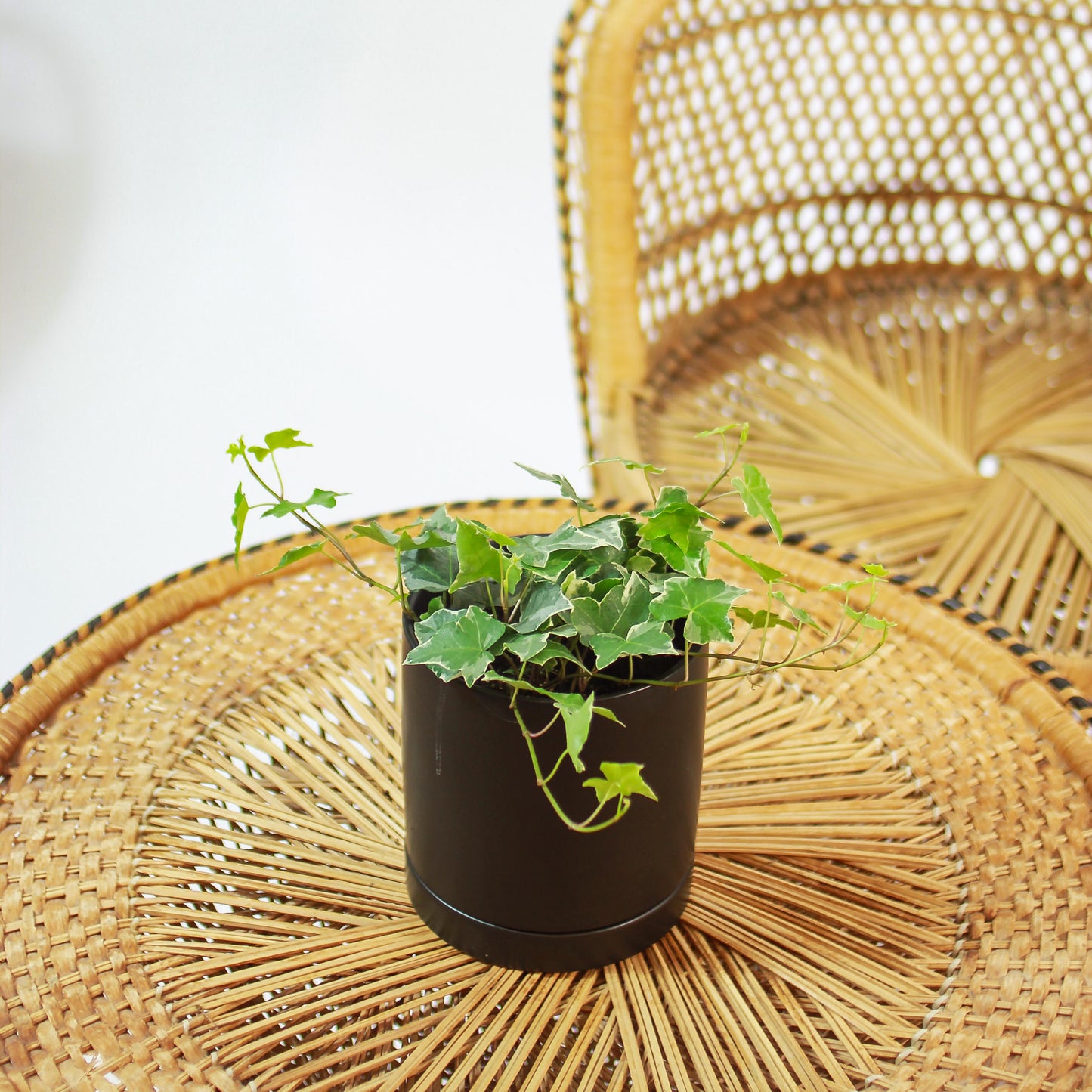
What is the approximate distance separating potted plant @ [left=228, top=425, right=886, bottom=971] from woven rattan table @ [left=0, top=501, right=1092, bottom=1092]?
0.16 ft

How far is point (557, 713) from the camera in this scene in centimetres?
55

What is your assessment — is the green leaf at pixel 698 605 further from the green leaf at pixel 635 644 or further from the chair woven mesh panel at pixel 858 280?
the chair woven mesh panel at pixel 858 280

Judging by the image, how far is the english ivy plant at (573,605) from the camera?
55 centimetres

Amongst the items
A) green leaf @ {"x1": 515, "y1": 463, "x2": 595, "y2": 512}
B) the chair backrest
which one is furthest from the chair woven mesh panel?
green leaf @ {"x1": 515, "y1": 463, "x2": 595, "y2": 512}

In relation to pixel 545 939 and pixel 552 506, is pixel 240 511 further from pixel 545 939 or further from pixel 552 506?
pixel 552 506

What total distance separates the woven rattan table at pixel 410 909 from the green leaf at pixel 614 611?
0.20m

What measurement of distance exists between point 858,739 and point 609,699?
12.2 inches

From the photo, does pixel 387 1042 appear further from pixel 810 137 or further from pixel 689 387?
pixel 810 137

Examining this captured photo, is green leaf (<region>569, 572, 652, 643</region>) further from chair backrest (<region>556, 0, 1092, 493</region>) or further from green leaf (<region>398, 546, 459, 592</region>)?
chair backrest (<region>556, 0, 1092, 493</region>)

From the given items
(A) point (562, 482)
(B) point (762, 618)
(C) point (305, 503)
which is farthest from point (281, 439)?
(B) point (762, 618)

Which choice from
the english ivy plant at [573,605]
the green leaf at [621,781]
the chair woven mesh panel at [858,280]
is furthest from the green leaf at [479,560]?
the chair woven mesh panel at [858,280]

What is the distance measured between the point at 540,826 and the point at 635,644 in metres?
0.10

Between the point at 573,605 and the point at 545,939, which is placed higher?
the point at 573,605

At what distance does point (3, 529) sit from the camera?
5.30 feet
